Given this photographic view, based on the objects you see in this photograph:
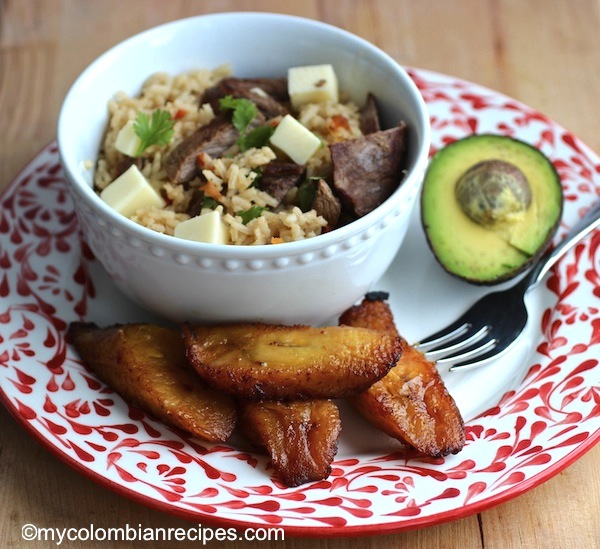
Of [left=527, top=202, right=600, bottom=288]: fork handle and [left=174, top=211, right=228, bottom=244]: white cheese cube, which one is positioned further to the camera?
[left=527, top=202, right=600, bottom=288]: fork handle

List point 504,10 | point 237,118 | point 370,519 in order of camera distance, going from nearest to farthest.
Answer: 1. point 370,519
2. point 237,118
3. point 504,10

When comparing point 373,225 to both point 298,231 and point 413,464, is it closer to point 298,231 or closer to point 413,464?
point 298,231

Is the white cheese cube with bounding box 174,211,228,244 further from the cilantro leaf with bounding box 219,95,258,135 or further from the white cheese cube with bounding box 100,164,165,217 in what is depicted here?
the cilantro leaf with bounding box 219,95,258,135

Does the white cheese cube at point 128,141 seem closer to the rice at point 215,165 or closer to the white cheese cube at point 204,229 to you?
the rice at point 215,165

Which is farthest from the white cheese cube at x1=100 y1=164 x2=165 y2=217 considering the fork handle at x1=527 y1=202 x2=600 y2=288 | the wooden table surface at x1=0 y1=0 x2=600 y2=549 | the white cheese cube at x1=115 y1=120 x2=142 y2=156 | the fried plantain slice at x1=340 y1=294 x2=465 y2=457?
the fork handle at x1=527 y1=202 x2=600 y2=288

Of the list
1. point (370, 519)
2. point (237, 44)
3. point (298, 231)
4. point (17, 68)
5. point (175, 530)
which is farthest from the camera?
point (17, 68)

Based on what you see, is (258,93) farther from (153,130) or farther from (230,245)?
(230,245)

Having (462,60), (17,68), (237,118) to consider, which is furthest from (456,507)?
(17,68)
